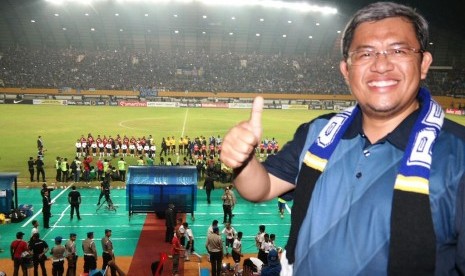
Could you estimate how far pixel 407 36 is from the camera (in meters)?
2.03

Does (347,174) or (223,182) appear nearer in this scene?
(347,174)

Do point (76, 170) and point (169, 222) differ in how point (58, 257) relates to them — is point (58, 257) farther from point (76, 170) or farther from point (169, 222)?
point (76, 170)

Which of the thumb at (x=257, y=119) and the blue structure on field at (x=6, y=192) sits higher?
the thumb at (x=257, y=119)

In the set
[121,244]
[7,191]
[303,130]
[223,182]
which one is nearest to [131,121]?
[223,182]

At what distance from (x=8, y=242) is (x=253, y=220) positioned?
940 cm

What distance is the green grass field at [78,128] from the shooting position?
28000 mm

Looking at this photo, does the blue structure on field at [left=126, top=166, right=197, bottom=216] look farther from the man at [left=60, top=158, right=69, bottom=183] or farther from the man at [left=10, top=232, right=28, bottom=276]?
the man at [left=60, top=158, right=69, bottom=183]

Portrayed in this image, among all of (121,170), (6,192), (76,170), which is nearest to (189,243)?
(6,192)

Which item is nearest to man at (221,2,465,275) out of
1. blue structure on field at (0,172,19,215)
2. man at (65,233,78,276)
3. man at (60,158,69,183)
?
man at (65,233,78,276)

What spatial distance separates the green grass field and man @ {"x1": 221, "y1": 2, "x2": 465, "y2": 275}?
74.7ft

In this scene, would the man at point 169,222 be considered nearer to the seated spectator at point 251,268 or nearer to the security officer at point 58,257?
the security officer at point 58,257

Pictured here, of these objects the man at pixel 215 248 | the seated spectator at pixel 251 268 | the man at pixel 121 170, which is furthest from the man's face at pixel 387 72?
the man at pixel 121 170

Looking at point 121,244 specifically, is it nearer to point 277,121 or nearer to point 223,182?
point 223,182

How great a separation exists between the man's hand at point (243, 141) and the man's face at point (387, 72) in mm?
541
